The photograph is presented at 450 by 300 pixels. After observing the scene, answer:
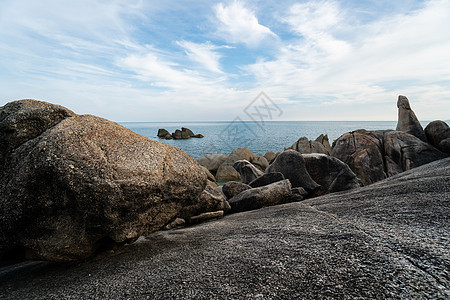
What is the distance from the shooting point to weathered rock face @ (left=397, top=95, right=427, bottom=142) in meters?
18.0

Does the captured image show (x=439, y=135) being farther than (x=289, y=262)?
Yes

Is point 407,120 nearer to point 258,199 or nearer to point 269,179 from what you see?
point 269,179

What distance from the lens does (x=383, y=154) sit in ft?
53.8

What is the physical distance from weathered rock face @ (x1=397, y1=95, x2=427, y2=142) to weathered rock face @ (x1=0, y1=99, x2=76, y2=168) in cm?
2111

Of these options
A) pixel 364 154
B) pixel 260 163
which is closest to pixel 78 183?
pixel 364 154

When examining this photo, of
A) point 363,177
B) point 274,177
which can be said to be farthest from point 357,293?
point 363,177

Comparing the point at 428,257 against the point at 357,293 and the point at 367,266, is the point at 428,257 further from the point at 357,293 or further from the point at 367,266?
the point at 357,293

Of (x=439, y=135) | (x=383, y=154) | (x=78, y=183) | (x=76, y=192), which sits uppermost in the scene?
(x=439, y=135)

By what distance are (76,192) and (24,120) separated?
2581mm

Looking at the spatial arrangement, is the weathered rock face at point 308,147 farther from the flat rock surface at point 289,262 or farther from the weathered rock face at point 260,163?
the flat rock surface at point 289,262

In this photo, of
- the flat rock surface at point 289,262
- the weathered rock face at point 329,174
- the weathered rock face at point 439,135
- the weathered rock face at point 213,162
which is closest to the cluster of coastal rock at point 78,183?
the flat rock surface at point 289,262

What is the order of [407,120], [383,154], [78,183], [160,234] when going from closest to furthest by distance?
1. [78,183]
2. [160,234]
3. [383,154]
4. [407,120]

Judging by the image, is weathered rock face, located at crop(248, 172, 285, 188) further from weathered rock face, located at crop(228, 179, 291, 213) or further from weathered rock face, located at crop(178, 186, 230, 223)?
weathered rock face, located at crop(178, 186, 230, 223)

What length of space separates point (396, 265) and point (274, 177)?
760 cm
